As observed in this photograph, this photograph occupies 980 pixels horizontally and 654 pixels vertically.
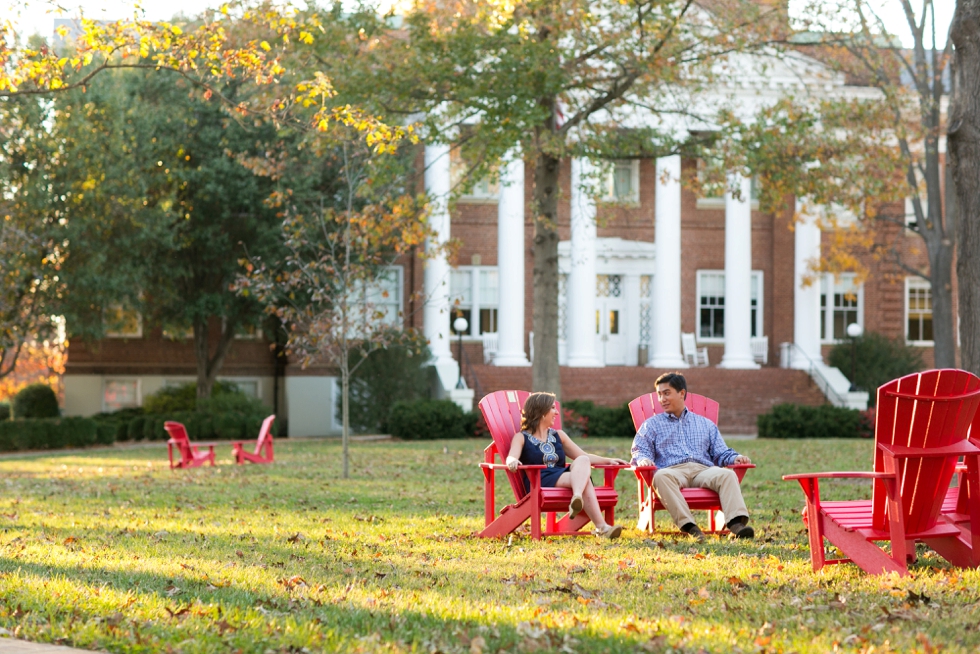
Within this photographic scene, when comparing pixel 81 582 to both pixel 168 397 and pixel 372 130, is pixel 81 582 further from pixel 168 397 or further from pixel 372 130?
pixel 168 397

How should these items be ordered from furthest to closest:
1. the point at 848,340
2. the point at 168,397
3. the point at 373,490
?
the point at 848,340
the point at 168,397
the point at 373,490

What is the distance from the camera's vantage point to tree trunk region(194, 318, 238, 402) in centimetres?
3000

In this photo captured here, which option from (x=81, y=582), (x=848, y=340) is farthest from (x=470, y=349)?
(x=81, y=582)

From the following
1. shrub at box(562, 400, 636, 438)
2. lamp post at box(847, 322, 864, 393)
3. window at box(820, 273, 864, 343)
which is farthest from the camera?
window at box(820, 273, 864, 343)

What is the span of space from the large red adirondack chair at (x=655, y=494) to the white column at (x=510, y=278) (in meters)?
21.0

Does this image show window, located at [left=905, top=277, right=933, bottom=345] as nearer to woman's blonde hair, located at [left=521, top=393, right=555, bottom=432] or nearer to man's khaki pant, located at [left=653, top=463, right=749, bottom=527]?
man's khaki pant, located at [left=653, top=463, right=749, bottom=527]

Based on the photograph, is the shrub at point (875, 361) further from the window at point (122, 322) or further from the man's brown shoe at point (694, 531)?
the man's brown shoe at point (694, 531)

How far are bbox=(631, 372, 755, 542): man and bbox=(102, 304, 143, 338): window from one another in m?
21.3

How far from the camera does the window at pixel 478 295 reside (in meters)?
33.3

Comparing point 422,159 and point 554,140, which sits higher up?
point 422,159

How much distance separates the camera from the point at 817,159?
1880 centimetres

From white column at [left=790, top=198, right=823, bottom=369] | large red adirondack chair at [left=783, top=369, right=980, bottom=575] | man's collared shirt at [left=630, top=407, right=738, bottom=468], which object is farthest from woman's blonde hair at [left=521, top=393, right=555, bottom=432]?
white column at [left=790, top=198, right=823, bottom=369]

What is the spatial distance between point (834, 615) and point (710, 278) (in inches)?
1193

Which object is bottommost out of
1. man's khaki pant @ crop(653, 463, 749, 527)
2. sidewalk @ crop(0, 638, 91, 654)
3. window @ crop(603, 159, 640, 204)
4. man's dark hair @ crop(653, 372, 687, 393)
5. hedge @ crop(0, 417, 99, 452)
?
hedge @ crop(0, 417, 99, 452)
